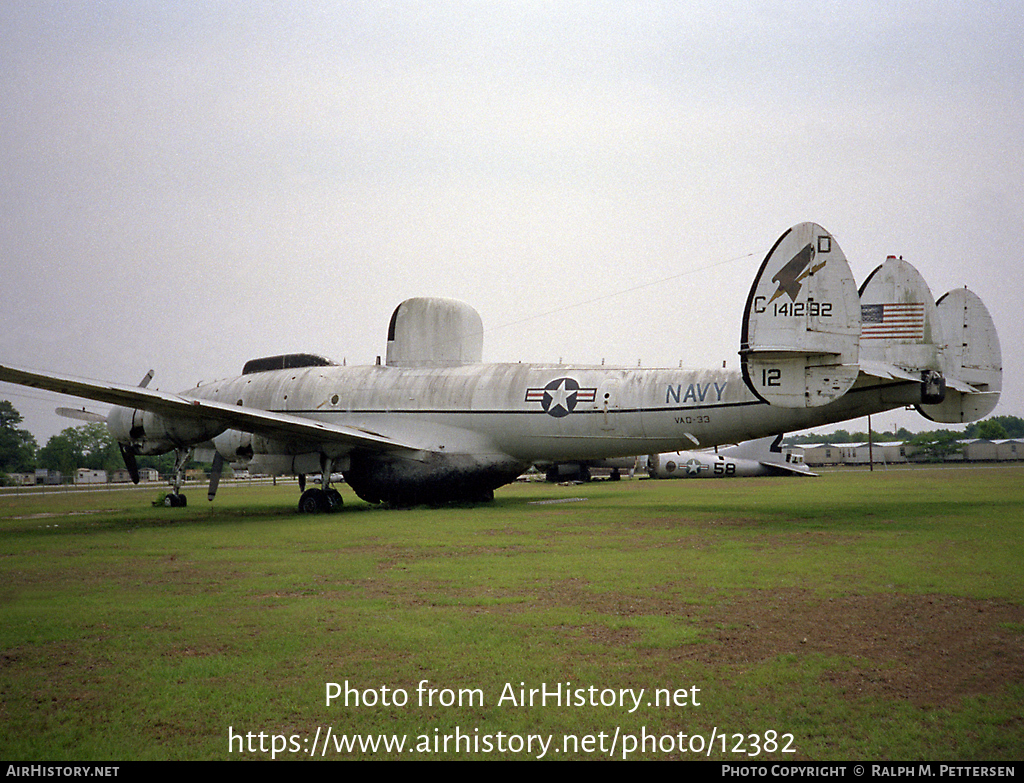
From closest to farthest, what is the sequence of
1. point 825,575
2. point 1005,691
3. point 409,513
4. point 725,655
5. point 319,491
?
point 1005,691 < point 725,655 < point 825,575 < point 409,513 < point 319,491

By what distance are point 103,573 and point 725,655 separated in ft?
26.8

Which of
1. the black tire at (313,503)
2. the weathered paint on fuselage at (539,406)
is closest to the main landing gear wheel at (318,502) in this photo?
the black tire at (313,503)

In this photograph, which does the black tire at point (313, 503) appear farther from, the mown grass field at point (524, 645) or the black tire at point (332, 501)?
the mown grass field at point (524, 645)

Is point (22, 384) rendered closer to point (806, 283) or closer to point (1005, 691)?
point (806, 283)

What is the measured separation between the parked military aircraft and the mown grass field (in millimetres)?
34978

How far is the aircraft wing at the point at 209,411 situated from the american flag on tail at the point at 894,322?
1151 cm

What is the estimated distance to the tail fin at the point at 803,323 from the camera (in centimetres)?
1400

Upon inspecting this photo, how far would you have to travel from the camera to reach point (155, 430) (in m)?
Result: 21.0

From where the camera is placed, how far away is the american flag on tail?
15586 mm

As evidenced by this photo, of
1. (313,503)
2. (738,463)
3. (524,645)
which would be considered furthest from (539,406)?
(738,463)

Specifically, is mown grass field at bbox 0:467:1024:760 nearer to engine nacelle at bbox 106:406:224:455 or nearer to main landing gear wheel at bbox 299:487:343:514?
main landing gear wheel at bbox 299:487:343:514

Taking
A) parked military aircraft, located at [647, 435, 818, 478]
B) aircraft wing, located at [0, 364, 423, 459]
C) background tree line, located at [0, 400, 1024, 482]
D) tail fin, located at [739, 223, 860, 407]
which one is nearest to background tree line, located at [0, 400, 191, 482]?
background tree line, located at [0, 400, 1024, 482]

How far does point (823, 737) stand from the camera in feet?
13.5
